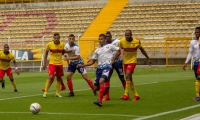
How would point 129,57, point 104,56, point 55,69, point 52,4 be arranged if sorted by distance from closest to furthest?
point 104,56
point 129,57
point 55,69
point 52,4

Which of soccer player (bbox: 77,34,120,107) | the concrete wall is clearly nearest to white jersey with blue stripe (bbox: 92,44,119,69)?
soccer player (bbox: 77,34,120,107)

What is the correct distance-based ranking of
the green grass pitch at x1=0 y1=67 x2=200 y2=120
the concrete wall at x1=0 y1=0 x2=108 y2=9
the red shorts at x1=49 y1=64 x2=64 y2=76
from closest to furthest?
the green grass pitch at x1=0 y1=67 x2=200 y2=120
the red shorts at x1=49 y1=64 x2=64 y2=76
the concrete wall at x1=0 y1=0 x2=108 y2=9

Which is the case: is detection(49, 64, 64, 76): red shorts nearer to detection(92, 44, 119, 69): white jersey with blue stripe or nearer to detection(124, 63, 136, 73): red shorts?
detection(124, 63, 136, 73): red shorts

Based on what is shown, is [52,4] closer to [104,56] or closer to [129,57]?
[129,57]

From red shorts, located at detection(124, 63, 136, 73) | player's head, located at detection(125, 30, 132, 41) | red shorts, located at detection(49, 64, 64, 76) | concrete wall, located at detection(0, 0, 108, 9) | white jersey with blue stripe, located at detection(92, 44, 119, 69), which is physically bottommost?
red shorts, located at detection(49, 64, 64, 76)

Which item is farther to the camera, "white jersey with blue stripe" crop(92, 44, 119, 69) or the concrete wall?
the concrete wall

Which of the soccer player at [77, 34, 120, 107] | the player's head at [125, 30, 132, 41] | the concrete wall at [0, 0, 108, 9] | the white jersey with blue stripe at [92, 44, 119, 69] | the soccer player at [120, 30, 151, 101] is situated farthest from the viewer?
the concrete wall at [0, 0, 108, 9]

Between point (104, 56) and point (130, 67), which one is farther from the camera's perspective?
point (130, 67)

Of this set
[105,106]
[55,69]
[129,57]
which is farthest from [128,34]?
[55,69]

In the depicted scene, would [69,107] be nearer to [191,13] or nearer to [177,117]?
[177,117]

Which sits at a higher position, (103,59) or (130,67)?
(103,59)

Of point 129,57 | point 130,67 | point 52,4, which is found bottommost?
point 130,67

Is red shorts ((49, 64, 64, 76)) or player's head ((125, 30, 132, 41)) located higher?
player's head ((125, 30, 132, 41))

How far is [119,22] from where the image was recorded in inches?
1816
